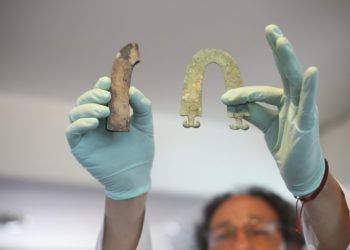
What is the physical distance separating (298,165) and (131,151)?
1.30 ft

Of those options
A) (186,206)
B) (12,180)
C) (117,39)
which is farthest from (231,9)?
(12,180)

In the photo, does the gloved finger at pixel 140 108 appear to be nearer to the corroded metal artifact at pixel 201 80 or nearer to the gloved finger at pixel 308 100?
the corroded metal artifact at pixel 201 80

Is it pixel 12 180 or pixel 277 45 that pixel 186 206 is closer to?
pixel 12 180

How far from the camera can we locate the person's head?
5.44ft

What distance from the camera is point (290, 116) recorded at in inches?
37.7

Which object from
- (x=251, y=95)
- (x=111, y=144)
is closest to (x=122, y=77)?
(x=111, y=144)

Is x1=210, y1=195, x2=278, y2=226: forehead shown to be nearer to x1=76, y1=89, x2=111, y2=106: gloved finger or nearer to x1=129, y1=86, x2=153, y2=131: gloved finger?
x1=129, y1=86, x2=153, y2=131: gloved finger

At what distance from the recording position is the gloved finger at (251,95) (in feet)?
3.13

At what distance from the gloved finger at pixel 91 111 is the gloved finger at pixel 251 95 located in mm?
261

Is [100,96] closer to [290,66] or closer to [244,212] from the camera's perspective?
[290,66]

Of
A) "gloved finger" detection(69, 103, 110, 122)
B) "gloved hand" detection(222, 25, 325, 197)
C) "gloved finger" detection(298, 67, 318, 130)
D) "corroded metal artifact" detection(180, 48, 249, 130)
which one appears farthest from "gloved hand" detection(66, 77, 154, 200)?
"gloved finger" detection(298, 67, 318, 130)

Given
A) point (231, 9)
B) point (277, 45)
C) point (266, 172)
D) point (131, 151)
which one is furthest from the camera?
point (266, 172)

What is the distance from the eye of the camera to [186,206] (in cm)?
239

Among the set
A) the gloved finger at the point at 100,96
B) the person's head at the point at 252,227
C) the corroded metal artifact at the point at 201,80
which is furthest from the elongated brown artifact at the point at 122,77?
the person's head at the point at 252,227
